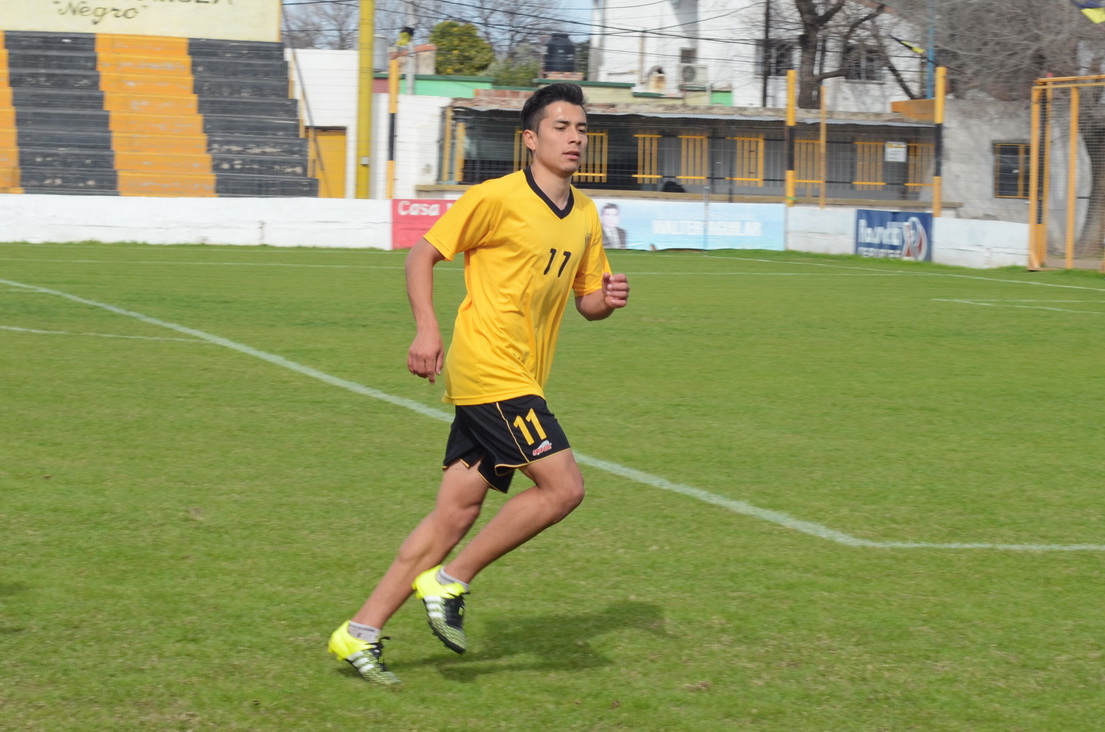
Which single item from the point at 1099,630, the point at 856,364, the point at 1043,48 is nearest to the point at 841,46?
the point at 1043,48

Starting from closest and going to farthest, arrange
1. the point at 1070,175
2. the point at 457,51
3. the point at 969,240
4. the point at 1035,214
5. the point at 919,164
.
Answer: the point at 1070,175, the point at 1035,214, the point at 969,240, the point at 919,164, the point at 457,51

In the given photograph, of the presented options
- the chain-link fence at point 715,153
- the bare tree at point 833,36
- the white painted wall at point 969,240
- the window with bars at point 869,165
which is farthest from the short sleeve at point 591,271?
the bare tree at point 833,36

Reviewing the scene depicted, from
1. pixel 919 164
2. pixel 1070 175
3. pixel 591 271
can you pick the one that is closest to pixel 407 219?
pixel 1070 175

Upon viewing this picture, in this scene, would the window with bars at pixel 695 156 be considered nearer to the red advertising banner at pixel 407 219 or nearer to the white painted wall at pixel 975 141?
the white painted wall at pixel 975 141

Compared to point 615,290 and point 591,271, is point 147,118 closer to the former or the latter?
point 591,271

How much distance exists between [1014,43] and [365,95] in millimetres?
14890

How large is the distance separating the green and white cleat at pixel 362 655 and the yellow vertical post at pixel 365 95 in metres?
27.8

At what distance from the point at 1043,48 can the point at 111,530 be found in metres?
30.2

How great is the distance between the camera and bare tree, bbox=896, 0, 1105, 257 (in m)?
31.5

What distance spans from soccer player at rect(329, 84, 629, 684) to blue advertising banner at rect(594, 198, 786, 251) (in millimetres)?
23496

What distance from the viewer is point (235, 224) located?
26047 mm

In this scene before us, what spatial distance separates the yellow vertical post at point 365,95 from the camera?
31.6 meters

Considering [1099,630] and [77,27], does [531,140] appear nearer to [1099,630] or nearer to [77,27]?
[1099,630]

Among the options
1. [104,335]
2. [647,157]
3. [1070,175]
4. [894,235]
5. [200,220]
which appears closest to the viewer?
[104,335]
